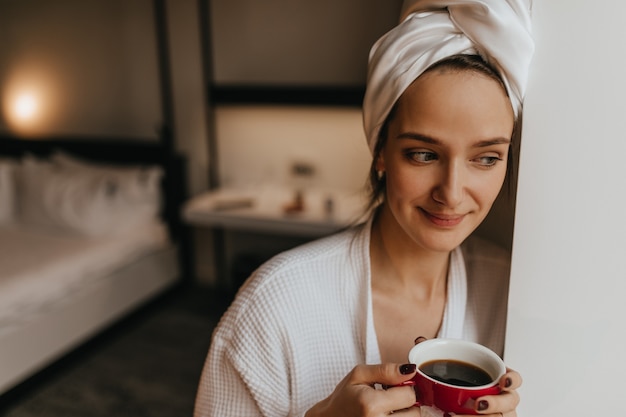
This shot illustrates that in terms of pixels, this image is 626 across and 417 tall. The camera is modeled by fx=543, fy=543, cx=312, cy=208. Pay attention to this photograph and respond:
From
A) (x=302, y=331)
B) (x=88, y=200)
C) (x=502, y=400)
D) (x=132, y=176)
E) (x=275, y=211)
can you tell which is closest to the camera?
(x=502, y=400)

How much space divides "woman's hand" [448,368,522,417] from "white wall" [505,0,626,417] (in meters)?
0.13

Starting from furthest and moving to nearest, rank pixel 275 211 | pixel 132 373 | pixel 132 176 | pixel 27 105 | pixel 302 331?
pixel 27 105 → pixel 132 176 → pixel 275 211 → pixel 132 373 → pixel 302 331

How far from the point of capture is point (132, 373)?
2.76 meters

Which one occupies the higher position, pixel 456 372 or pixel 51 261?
pixel 456 372

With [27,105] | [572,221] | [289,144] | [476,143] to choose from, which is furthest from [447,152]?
[27,105]

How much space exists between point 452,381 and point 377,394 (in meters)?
0.09

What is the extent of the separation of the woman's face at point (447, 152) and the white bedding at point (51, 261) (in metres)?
2.33

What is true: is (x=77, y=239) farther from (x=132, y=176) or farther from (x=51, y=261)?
(x=132, y=176)

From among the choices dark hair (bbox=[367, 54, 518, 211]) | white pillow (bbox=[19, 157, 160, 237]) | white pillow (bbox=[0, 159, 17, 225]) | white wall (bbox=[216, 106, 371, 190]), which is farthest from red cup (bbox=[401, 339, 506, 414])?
white pillow (bbox=[0, 159, 17, 225])

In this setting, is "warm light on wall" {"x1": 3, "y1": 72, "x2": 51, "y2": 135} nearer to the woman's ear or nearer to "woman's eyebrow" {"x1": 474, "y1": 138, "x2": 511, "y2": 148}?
the woman's ear

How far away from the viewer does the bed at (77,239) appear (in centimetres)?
260

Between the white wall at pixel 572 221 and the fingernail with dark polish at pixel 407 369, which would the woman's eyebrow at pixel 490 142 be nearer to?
the white wall at pixel 572 221

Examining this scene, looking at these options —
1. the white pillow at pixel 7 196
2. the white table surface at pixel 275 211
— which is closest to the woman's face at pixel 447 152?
the white table surface at pixel 275 211

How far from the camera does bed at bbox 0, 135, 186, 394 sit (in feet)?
8.52
